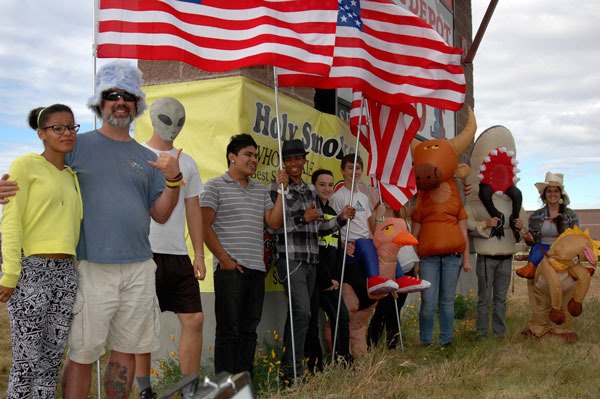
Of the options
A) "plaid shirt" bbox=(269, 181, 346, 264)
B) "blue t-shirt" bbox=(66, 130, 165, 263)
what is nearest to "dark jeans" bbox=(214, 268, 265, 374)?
"plaid shirt" bbox=(269, 181, 346, 264)

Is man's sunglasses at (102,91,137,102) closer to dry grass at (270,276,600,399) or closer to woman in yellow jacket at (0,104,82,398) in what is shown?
woman in yellow jacket at (0,104,82,398)

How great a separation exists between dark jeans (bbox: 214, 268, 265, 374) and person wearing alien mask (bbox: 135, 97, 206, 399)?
1.25 ft

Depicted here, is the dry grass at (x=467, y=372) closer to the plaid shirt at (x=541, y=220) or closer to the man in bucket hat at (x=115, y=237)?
the plaid shirt at (x=541, y=220)

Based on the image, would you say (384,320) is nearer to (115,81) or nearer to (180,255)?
(180,255)

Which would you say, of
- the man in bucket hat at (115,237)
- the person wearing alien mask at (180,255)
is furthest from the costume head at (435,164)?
the man in bucket hat at (115,237)

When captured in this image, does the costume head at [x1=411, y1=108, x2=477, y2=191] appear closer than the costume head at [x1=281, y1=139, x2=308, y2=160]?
No

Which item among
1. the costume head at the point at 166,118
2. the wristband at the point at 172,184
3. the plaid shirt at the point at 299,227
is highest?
the costume head at the point at 166,118

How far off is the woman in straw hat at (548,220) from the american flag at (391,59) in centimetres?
179

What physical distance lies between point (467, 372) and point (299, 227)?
1976 millimetres

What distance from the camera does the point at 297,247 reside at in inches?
209

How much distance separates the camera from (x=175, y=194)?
374cm

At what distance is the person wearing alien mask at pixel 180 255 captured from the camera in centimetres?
426

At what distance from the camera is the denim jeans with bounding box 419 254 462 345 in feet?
22.9

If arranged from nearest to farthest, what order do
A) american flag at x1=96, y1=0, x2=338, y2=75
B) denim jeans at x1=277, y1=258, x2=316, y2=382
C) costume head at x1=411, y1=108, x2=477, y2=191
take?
1. american flag at x1=96, y1=0, x2=338, y2=75
2. denim jeans at x1=277, y1=258, x2=316, y2=382
3. costume head at x1=411, y1=108, x2=477, y2=191
